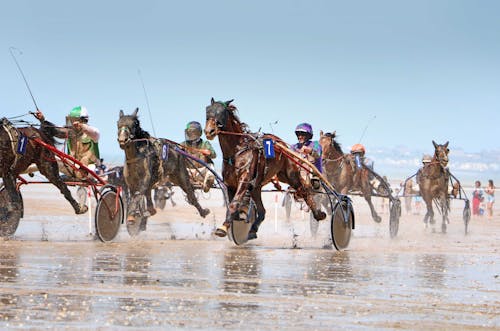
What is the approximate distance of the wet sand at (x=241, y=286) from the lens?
29.3ft

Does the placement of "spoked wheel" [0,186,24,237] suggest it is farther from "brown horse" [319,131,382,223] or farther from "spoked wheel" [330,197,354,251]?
"brown horse" [319,131,382,223]

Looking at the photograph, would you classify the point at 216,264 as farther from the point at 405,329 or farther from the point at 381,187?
the point at 381,187

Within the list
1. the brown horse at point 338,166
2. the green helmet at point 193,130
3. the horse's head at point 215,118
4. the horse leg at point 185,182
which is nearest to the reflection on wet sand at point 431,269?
the horse's head at point 215,118

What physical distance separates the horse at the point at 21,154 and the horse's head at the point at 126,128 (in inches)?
48.3

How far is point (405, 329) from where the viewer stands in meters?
8.70

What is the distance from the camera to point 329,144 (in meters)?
25.4

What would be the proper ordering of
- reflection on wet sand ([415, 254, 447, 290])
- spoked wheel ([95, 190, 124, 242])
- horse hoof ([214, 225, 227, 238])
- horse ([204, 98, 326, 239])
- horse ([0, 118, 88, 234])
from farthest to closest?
spoked wheel ([95, 190, 124, 242]) → horse ([0, 118, 88, 234]) → horse ([204, 98, 326, 239]) → horse hoof ([214, 225, 227, 238]) → reflection on wet sand ([415, 254, 447, 290])

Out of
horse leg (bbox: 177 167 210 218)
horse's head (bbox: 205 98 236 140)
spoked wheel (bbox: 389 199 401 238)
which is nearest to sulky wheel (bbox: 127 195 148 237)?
horse leg (bbox: 177 167 210 218)

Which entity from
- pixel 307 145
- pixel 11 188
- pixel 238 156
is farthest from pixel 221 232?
pixel 11 188

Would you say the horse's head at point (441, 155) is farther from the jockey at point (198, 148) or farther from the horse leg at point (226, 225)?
the horse leg at point (226, 225)

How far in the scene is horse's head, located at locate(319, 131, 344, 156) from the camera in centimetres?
2534

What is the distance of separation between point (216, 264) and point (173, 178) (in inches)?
308

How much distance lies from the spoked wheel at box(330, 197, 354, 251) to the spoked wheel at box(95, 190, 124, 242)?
3831mm

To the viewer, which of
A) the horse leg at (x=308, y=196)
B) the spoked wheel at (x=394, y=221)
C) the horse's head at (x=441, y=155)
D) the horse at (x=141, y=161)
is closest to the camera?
the horse leg at (x=308, y=196)
